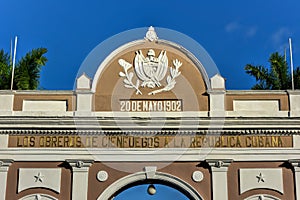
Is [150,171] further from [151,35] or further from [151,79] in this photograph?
[151,35]

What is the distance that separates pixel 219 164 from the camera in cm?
1764

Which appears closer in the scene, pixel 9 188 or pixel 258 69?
pixel 9 188

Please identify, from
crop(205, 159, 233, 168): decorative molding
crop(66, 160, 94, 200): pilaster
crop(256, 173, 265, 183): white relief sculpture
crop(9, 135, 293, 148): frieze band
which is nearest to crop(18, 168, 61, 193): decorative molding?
crop(66, 160, 94, 200): pilaster

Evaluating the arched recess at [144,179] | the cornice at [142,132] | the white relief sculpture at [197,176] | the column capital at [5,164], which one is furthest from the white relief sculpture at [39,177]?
the white relief sculpture at [197,176]

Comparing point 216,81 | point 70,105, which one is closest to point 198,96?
point 216,81

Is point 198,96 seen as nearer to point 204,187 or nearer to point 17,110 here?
point 204,187

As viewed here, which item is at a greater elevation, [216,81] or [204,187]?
[216,81]

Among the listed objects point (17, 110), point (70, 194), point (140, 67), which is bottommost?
point (70, 194)

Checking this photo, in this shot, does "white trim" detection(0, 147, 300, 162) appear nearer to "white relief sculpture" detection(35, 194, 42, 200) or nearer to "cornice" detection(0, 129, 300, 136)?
"cornice" detection(0, 129, 300, 136)

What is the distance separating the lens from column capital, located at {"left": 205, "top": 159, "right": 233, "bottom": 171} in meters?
17.6

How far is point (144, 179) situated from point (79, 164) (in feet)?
6.11

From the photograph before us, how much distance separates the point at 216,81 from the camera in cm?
1827

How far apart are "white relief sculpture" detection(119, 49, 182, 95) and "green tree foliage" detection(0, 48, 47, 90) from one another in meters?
5.56

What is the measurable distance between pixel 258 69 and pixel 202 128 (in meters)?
7.01
